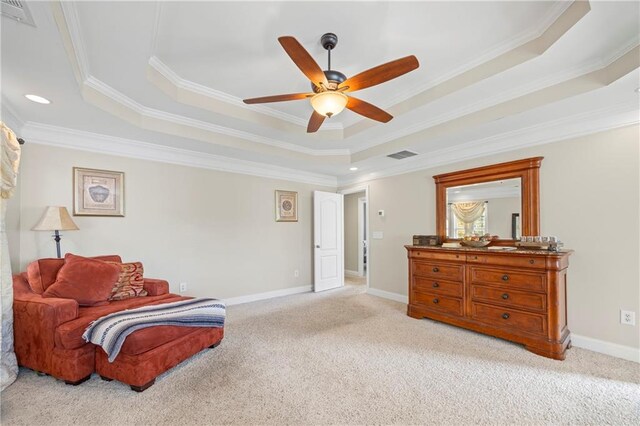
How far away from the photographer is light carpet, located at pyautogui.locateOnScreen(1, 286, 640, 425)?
1.79 metres

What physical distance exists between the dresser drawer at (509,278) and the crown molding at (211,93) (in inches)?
99.1

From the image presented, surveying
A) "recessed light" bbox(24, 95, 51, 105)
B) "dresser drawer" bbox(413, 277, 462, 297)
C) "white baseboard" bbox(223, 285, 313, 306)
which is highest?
"recessed light" bbox(24, 95, 51, 105)

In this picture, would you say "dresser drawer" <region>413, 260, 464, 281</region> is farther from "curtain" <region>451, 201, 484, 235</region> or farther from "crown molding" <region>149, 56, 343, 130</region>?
"crown molding" <region>149, 56, 343, 130</region>

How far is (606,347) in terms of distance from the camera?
2.63 meters

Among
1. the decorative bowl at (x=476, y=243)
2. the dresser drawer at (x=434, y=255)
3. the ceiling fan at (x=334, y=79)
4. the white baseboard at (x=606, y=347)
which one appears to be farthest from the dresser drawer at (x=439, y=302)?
the ceiling fan at (x=334, y=79)

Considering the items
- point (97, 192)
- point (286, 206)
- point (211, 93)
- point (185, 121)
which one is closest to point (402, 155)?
point (286, 206)

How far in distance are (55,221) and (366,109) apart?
3185 millimetres

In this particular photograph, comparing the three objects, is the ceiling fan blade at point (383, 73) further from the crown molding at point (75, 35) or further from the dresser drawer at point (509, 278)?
the dresser drawer at point (509, 278)

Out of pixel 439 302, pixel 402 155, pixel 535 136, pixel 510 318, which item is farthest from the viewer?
pixel 402 155

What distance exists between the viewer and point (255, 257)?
183 inches

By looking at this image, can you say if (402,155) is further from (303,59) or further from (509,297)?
(303,59)

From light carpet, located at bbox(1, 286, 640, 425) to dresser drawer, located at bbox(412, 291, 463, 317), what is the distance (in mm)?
307

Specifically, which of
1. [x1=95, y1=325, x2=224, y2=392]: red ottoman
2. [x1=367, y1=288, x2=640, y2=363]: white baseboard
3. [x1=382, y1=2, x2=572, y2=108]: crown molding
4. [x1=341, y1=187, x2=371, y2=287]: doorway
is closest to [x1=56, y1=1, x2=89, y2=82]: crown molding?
[x1=95, y1=325, x2=224, y2=392]: red ottoman

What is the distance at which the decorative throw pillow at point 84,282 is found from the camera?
2350 mm
